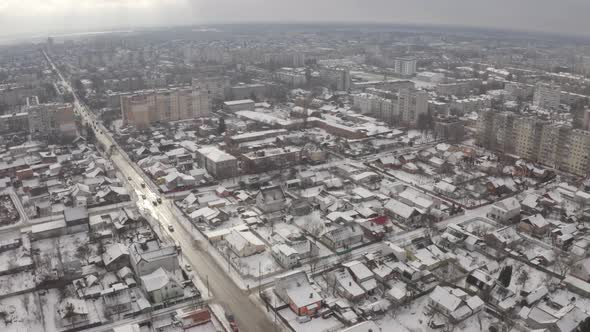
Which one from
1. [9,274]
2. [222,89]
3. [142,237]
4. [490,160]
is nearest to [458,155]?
[490,160]

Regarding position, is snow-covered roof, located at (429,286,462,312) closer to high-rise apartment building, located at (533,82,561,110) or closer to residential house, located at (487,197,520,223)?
residential house, located at (487,197,520,223)

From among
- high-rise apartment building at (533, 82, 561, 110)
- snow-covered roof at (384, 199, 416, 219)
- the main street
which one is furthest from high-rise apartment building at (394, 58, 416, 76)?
snow-covered roof at (384, 199, 416, 219)

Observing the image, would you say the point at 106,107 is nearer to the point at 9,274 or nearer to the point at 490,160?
the point at 9,274

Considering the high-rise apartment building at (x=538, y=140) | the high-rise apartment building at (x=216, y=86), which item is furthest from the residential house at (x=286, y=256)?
the high-rise apartment building at (x=216, y=86)

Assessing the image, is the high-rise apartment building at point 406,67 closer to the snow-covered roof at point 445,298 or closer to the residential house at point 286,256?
the residential house at point 286,256

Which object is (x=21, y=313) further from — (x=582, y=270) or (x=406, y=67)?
(x=406, y=67)

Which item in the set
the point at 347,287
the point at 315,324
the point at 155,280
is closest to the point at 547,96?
the point at 347,287
